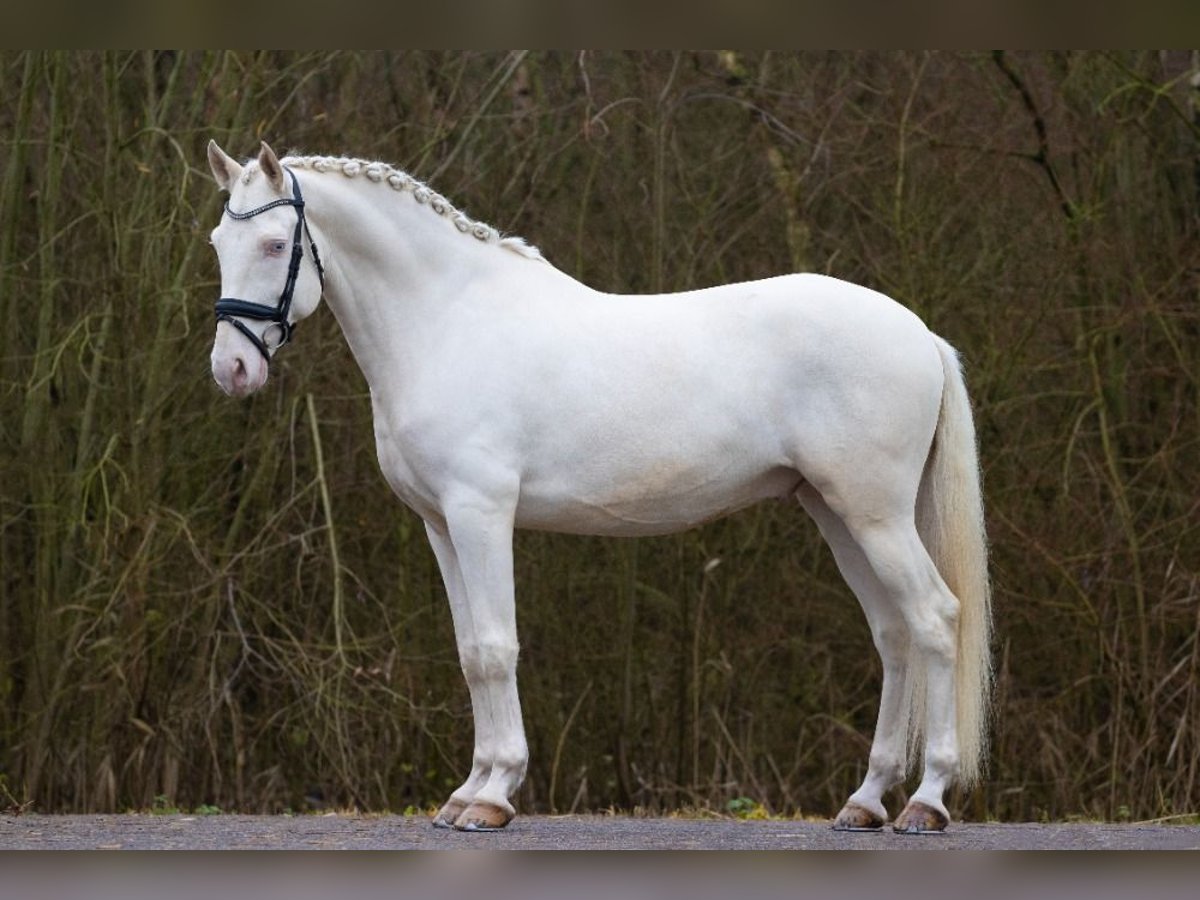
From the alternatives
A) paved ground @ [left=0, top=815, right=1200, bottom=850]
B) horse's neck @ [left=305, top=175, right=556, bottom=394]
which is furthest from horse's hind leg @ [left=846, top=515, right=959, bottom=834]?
horse's neck @ [left=305, top=175, right=556, bottom=394]

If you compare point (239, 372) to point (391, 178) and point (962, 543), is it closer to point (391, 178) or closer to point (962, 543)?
point (391, 178)

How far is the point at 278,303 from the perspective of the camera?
566 centimetres

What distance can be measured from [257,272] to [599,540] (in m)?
4.46

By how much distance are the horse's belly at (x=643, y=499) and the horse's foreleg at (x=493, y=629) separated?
8.4 inches

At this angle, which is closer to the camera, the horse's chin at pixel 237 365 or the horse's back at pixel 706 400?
the horse's chin at pixel 237 365

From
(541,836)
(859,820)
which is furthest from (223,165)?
(859,820)

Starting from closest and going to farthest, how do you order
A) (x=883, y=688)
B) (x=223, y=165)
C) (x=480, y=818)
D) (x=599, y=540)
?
1. (x=480, y=818)
2. (x=223, y=165)
3. (x=883, y=688)
4. (x=599, y=540)

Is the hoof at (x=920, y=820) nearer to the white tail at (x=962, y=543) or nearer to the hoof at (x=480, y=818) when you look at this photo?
the white tail at (x=962, y=543)

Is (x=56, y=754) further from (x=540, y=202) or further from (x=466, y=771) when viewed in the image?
(x=540, y=202)

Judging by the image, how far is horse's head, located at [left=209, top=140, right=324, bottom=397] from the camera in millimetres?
5590

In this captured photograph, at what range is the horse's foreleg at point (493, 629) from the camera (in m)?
5.67

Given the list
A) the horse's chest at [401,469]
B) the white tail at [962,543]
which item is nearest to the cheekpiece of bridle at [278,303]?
the horse's chest at [401,469]

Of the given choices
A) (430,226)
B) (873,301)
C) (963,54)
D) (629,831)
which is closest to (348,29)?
(430,226)

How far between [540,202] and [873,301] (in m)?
4.06
